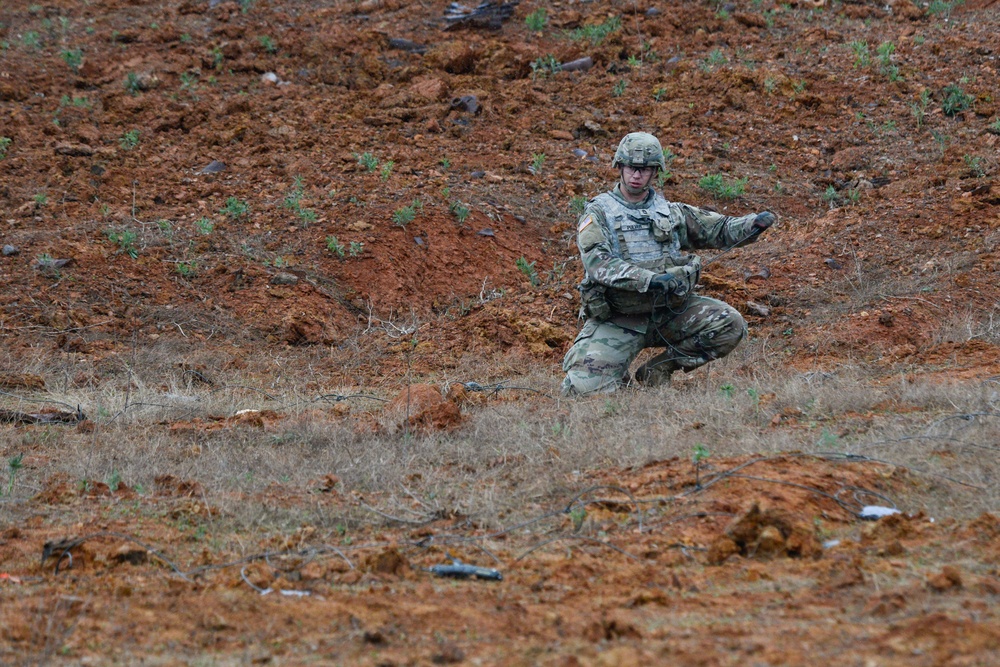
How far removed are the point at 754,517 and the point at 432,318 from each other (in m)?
5.95

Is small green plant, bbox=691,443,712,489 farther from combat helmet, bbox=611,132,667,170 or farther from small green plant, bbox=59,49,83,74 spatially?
small green plant, bbox=59,49,83,74

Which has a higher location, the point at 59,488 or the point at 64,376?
the point at 59,488

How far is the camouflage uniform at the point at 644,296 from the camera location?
6.73 metres

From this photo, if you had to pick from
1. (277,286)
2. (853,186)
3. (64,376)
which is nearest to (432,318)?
(277,286)

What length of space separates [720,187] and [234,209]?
14.3 feet

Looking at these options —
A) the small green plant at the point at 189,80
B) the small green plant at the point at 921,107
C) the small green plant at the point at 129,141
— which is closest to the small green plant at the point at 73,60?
the small green plant at the point at 189,80

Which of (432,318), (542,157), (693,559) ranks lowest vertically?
(432,318)

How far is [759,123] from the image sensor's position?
12242mm

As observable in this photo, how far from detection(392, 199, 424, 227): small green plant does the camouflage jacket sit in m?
3.72

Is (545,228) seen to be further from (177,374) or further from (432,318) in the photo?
(177,374)

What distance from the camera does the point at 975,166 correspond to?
1009 cm

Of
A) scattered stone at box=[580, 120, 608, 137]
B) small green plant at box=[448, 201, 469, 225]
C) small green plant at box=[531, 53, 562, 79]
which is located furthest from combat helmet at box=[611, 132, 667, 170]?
small green plant at box=[531, 53, 562, 79]

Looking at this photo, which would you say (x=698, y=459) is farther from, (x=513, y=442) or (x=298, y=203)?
(x=298, y=203)

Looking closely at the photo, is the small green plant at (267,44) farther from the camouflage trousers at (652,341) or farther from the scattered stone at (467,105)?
the camouflage trousers at (652,341)
